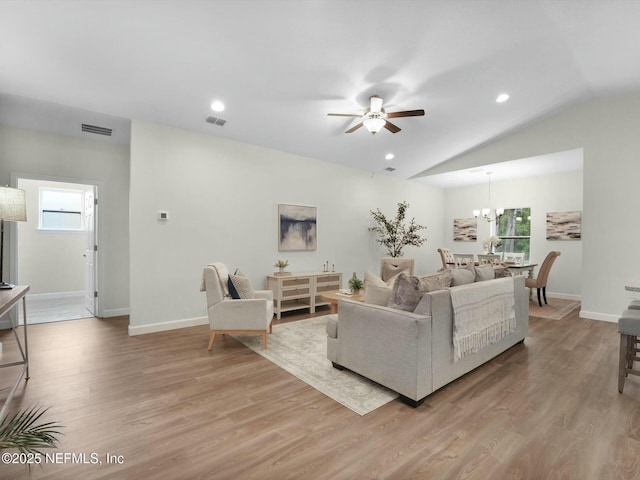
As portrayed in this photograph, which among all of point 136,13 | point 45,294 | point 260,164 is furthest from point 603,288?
point 45,294

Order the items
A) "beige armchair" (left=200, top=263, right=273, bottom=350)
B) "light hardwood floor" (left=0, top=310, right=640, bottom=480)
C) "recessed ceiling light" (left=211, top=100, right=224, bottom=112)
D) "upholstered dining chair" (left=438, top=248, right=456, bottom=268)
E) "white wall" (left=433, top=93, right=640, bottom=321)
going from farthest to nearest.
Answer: "upholstered dining chair" (left=438, top=248, right=456, bottom=268)
"white wall" (left=433, top=93, right=640, bottom=321)
"recessed ceiling light" (left=211, top=100, right=224, bottom=112)
"beige armchair" (left=200, top=263, right=273, bottom=350)
"light hardwood floor" (left=0, top=310, right=640, bottom=480)

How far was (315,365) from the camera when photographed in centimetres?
315

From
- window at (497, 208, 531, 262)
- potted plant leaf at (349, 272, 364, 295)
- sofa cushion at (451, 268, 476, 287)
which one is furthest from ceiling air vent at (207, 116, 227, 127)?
window at (497, 208, 531, 262)

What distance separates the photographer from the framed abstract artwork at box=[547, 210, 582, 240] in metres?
6.78

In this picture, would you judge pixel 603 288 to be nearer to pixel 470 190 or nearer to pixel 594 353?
pixel 594 353

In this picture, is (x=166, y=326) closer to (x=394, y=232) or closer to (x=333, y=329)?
(x=333, y=329)

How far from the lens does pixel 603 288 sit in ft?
16.4

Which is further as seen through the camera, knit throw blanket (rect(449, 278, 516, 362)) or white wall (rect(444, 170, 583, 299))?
white wall (rect(444, 170, 583, 299))

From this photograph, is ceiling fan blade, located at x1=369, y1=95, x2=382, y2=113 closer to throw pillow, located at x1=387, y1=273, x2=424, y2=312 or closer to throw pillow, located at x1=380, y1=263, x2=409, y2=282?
throw pillow, located at x1=387, y1=273, x2=424, y2=312

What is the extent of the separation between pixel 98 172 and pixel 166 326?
2795 millimetres

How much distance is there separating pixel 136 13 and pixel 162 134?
1879mm

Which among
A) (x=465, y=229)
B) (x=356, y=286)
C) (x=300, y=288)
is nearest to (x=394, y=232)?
(x=465, y=229)

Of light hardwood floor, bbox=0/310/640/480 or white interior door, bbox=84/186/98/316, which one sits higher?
white interior door, bbox=84/186/98/316

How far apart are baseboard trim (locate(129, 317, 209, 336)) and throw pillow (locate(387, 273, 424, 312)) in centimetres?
323
